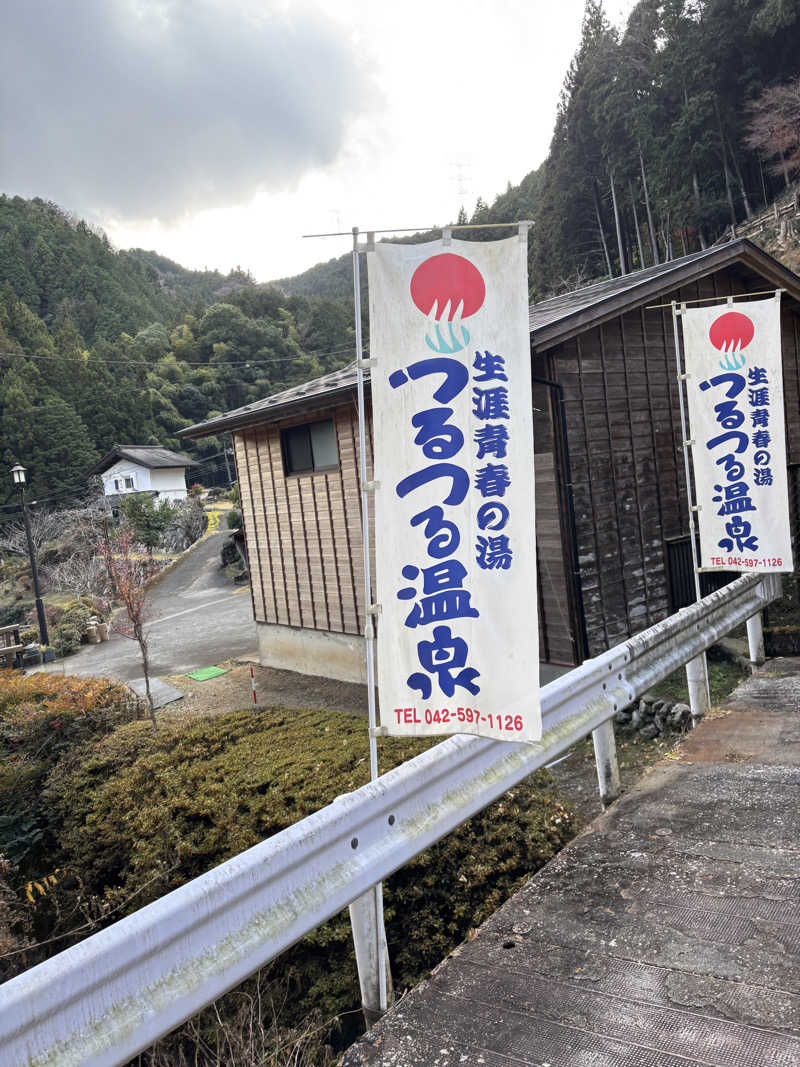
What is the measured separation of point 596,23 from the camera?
40.3 m

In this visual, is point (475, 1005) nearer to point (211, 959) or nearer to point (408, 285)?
point (211, 959)

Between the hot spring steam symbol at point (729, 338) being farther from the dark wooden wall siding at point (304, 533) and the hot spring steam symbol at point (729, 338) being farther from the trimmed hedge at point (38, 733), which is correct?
the trimmed hedge at point (38, 733)

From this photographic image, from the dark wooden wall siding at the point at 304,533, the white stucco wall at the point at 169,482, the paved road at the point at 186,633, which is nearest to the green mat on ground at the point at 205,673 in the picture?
the paved road at the point at 186,633

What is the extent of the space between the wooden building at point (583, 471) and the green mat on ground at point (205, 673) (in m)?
2.29

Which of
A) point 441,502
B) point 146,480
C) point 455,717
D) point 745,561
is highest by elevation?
point 146,480

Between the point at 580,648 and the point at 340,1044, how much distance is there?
6.57 m

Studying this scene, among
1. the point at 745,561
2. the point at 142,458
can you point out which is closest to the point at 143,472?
the point at 142,458

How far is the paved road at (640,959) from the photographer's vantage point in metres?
1.83

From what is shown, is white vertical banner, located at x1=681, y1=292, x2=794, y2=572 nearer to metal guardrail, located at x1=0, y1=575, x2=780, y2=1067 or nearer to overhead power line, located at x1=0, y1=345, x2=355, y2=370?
metal guardrail, located at x1=0, y1=575, x2=780, y2=1067

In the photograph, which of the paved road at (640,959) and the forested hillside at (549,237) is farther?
the forested hillside at (549,237)

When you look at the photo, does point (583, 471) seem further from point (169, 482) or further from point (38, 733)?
point (169, 482)

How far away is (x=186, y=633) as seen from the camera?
20984 mm

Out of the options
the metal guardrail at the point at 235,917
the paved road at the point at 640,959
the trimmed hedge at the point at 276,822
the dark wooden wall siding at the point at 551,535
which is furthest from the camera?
the dark wooden wall siding at the point at 551,535

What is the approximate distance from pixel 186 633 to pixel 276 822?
16814mm
